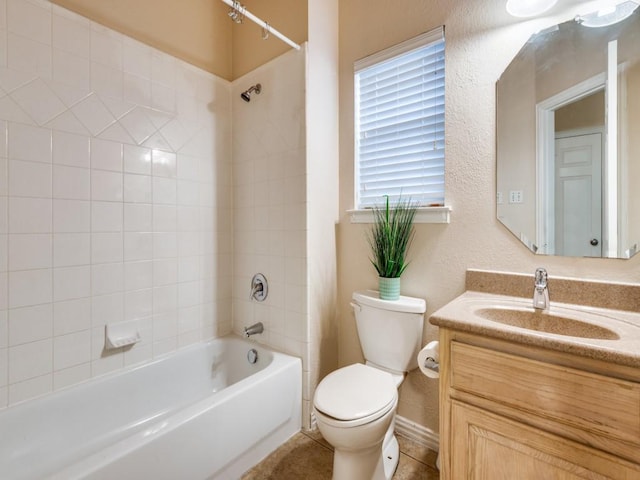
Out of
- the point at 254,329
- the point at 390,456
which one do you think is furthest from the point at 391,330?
the point at 254,329

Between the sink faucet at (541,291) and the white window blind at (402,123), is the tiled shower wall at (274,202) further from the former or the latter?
the sink faucet at (541,291)

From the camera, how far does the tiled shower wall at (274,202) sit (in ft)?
5.54

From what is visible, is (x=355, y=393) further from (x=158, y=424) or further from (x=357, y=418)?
(x=158, y=424)

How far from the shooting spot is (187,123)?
183 cm

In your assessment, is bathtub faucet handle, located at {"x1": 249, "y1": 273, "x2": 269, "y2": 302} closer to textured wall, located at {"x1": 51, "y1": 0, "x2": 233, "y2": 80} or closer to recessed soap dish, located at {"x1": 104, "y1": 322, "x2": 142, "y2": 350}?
recessed soap dish, located at {"x1": 104, "y1": 322, "x2": 142, "y2": 350}

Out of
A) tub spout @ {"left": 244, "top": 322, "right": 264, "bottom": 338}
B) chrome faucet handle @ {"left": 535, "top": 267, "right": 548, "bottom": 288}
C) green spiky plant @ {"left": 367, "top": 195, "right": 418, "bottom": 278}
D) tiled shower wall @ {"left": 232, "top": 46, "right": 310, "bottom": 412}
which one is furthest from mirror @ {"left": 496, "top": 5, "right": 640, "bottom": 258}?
tub spout @ {"left": 244, "top": 322, "right": 264, "bottom": 338}

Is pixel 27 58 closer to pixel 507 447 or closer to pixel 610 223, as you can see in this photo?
pixel 507 447

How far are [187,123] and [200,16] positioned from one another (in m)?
0.70

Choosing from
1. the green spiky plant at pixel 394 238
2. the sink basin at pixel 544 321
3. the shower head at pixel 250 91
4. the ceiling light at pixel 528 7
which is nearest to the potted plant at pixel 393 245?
the green spiky plant at pixel 394 238

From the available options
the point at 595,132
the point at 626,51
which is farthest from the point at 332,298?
the point at 626,51

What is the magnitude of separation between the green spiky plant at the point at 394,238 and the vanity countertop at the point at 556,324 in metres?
0.35

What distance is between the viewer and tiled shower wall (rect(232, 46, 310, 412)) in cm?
169

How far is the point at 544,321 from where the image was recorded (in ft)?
3.66

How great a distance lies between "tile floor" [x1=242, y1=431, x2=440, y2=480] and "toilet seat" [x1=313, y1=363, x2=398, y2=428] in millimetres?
473
